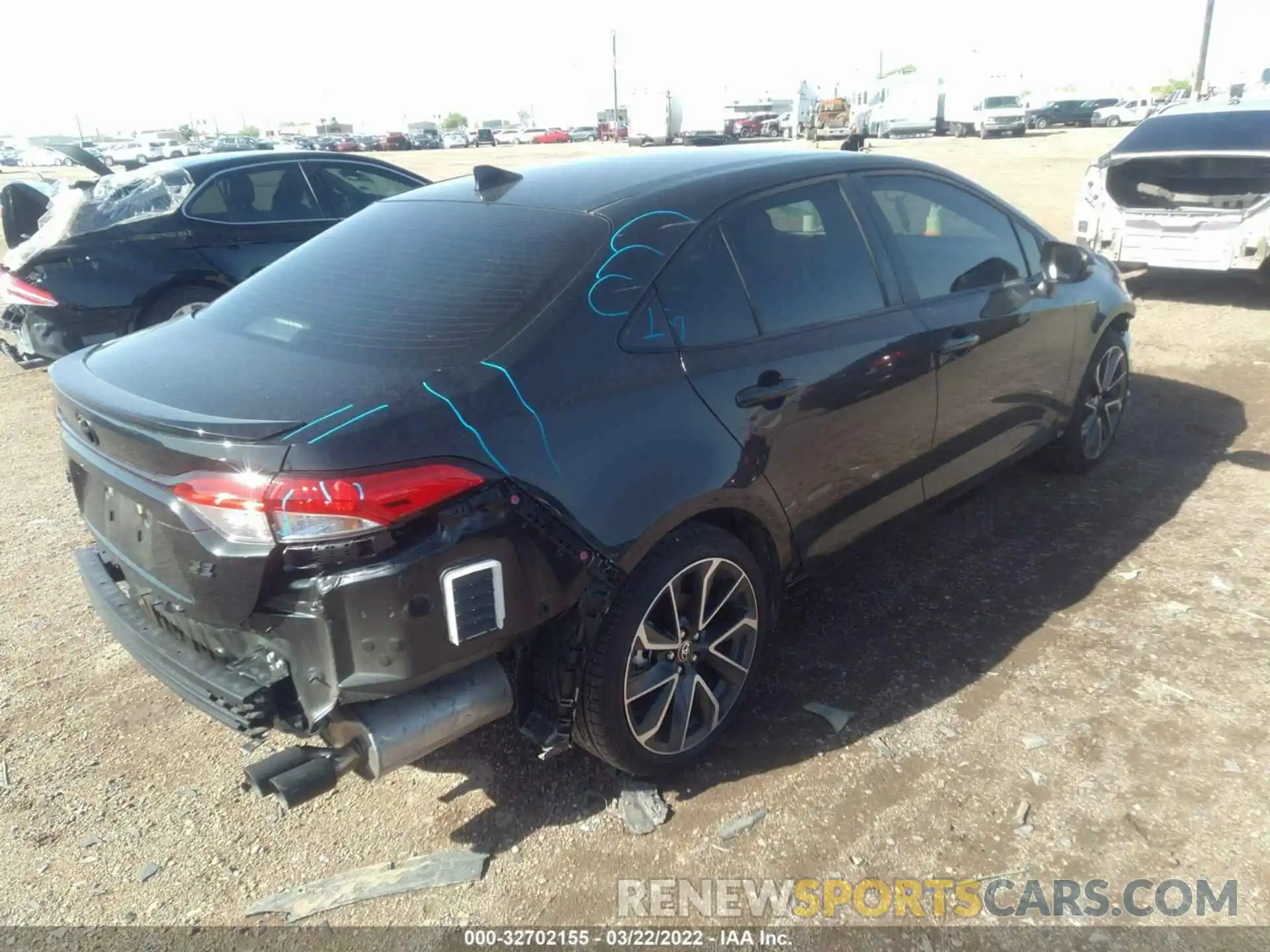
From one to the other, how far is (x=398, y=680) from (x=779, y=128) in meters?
59.7

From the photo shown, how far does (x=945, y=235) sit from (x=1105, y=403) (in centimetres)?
178

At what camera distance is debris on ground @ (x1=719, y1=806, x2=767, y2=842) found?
2674mm

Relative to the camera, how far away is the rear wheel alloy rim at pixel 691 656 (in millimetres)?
2713

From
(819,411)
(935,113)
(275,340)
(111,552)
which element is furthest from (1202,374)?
(935,113)

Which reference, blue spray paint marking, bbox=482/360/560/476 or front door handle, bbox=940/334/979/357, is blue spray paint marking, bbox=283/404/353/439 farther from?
front door handle, bbox=940/334/979/357

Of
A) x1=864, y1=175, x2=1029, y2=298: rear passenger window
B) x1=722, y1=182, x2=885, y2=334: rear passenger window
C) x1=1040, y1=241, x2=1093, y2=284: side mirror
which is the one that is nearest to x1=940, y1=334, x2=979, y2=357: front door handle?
x1=864, y1=175, x2=1029, y2=298: rear passenger window

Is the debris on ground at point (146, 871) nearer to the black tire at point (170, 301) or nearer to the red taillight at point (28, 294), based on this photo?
the black tire at point (170, 301)

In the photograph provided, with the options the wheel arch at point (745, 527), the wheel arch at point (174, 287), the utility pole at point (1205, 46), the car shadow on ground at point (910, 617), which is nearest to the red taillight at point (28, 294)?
the wheel arch at point (174, 287)

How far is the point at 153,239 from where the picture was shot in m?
6.80

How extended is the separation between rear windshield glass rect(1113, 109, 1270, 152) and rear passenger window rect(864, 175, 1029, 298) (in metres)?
5.52

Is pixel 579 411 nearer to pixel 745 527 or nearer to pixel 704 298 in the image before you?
pixel 704 298

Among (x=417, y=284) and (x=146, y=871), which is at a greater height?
(x=417, y=284)

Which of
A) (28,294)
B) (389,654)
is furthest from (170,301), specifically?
(389,654)

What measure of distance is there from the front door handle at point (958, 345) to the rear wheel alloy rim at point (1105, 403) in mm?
1432
